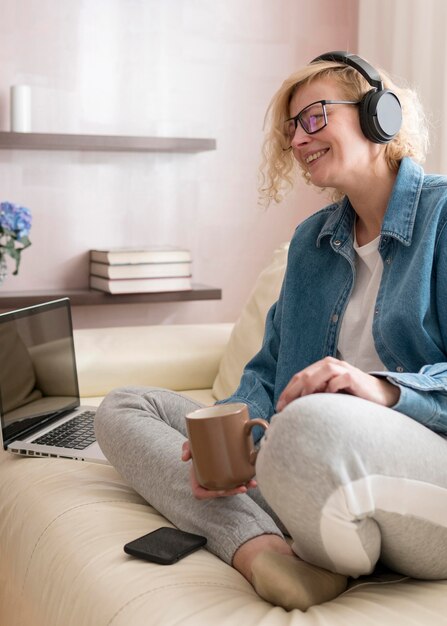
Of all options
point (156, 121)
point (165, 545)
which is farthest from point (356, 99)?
point (156, 121)

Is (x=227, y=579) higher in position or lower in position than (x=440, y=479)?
lower

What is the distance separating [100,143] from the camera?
104 inches

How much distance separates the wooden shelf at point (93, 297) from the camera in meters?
2.62

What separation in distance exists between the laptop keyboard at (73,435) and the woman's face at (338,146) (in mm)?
700

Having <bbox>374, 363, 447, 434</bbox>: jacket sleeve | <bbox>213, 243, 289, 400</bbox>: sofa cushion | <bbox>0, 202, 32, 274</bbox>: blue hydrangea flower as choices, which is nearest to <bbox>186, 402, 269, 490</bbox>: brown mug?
<bbox>374, 363, 447, 434</bbox>: jacket sleeve

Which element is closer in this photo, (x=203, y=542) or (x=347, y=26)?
(x=203, y=542)

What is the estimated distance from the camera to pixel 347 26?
304 cm

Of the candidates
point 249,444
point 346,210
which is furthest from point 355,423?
point 346,210

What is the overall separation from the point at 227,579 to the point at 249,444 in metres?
0.17

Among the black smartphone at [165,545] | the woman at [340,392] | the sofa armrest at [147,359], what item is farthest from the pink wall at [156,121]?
the black smartphone at [165,545]

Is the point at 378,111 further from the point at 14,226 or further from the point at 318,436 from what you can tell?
Answer: the point at 14,226

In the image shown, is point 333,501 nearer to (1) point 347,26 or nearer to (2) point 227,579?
(2) point 227,579

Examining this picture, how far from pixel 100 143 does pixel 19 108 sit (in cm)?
26

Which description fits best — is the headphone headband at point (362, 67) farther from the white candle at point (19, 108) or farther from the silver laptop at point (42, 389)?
the white candle at point (19, 108)
